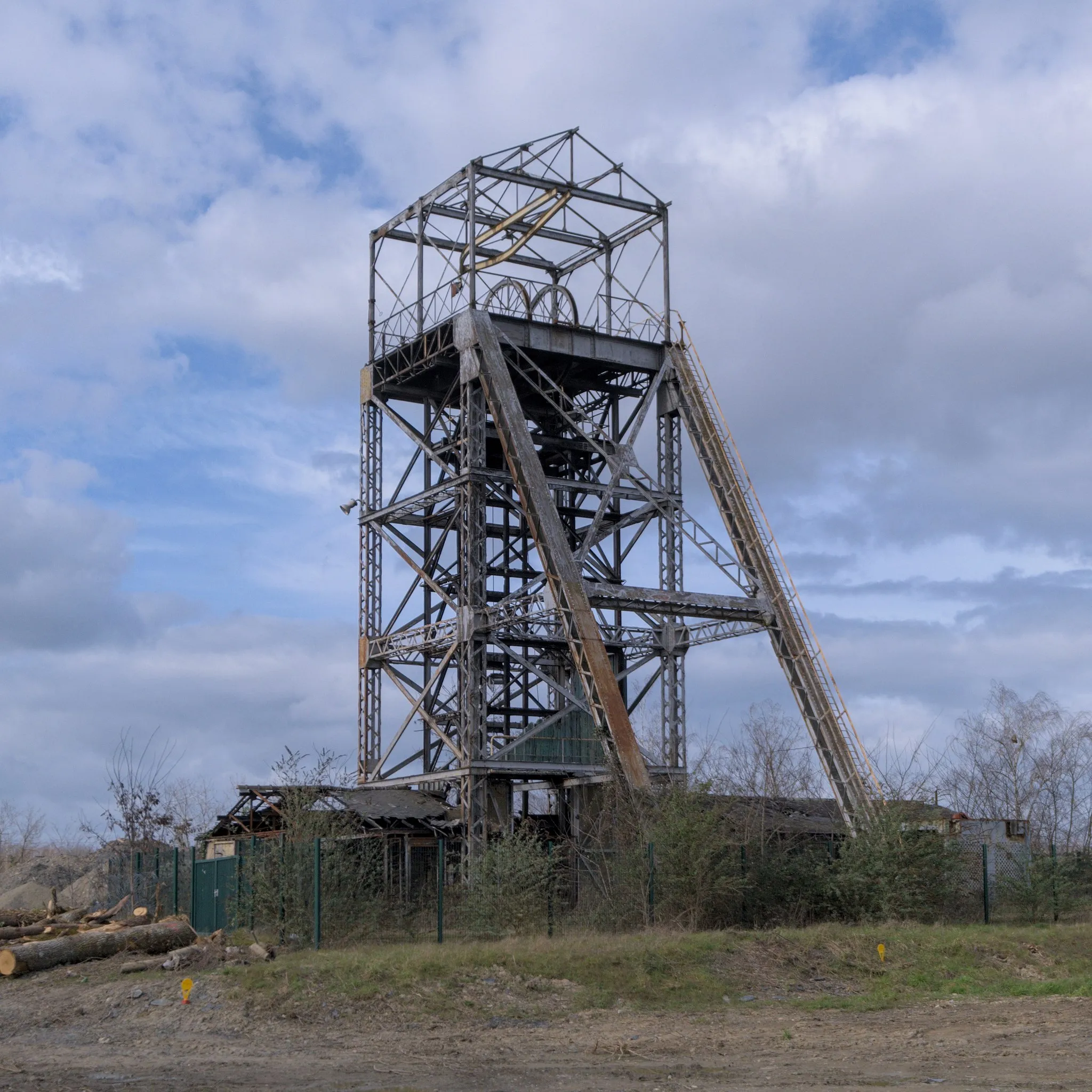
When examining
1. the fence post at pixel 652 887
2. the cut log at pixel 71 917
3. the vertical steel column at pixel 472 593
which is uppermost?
the vertical steel column at pixel 472 593

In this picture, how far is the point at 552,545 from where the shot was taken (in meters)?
34.2

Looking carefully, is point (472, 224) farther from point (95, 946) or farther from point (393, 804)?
point (95, 946)

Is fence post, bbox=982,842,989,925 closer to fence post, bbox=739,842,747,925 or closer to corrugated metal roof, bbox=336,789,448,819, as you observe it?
fence post, bbox=739,842,747,925

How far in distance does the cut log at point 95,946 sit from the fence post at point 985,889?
1636cm

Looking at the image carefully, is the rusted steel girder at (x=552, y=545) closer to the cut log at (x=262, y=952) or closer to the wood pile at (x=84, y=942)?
the cut log at (x=262, y=952)

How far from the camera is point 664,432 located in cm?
4050

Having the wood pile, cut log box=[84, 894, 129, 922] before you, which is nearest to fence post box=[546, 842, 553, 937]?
the wood pile

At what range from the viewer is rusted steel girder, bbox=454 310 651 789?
1276 inches

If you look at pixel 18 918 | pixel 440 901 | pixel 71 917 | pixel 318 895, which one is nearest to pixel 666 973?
pixel 440 901

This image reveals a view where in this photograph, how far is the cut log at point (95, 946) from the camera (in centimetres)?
2301

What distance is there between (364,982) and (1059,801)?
42.8 metres

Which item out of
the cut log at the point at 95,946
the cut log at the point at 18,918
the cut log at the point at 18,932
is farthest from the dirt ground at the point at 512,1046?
the cut log at the point at 18,918

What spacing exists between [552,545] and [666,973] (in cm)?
1377

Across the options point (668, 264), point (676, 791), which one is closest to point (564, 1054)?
point (676, 791)
